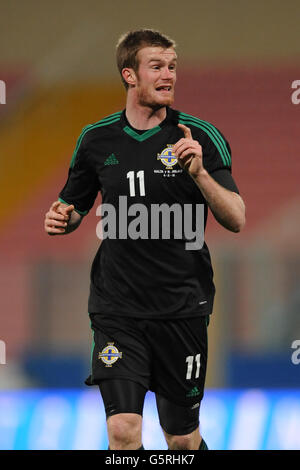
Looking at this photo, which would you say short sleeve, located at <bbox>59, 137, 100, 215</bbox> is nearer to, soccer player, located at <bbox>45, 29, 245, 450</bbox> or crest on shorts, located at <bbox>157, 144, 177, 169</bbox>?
soccer player, located at <bbox>45, 29, 245, 450</bbox>

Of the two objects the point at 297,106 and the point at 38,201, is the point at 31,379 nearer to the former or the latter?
the point at 38,201

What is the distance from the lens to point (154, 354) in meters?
3.57

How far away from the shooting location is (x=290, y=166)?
31.7 feet

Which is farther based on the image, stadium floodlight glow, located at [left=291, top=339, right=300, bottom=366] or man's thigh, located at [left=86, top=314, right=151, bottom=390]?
stadium floodlight glow, located at [left=291, top=339, right=300, bottom=366]

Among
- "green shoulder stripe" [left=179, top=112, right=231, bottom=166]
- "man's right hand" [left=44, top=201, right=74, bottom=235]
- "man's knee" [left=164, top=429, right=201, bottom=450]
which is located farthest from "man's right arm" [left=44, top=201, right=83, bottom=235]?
"man's knee" [left=164, top=429, right=201, bottom=450]

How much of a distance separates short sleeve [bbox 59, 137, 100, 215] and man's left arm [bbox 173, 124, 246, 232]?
1.82 ft

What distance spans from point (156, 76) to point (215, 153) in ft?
1.29

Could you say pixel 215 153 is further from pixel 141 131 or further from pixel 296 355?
pixel 296 355

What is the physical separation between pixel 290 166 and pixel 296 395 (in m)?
4.05

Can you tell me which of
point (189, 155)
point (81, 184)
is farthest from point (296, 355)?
point (189, 155)

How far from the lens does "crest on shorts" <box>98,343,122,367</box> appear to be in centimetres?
347

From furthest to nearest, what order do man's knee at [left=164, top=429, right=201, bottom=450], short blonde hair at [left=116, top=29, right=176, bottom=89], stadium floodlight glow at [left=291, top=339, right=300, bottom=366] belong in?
stadium floodlight glow at [left=291, top=339, right=300, bottom=366] → man's knee at [left=164, top=429, right=201, bottom=450] → short blonde hair at [left=116, top=29, right=176, bottom=89]

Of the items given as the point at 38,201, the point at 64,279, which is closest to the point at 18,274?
the point at 38,201

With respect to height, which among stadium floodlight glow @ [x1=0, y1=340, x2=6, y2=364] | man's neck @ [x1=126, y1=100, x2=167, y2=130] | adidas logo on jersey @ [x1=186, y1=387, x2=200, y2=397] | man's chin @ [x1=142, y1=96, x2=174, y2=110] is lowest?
stadium floodlight glow @ [x1=0, y1=340, x2=6, y2=364]
